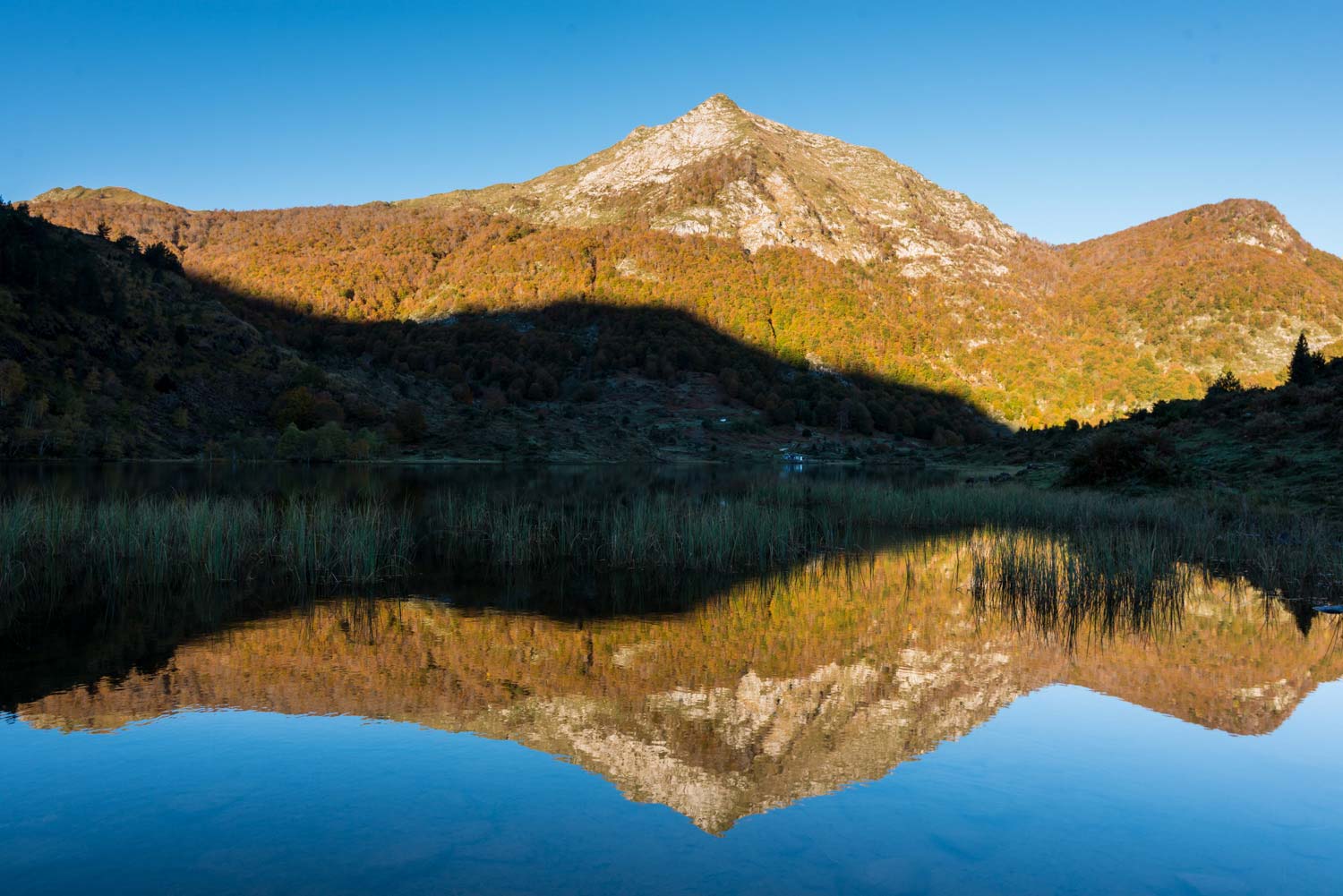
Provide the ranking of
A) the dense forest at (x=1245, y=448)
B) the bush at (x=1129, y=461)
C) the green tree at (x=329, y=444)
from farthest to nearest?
the green tree at (x=329, y=444), the bush at (x=1129, y=461), the dense forest at (x=1245, y=448)

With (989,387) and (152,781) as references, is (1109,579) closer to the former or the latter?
(152,781)

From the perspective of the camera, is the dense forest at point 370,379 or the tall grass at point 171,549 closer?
the tall grass at point 171,549

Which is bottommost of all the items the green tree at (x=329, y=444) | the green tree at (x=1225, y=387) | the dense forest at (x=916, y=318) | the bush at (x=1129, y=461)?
the green tree at (x=329, y=444)

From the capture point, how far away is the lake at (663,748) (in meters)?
6.55

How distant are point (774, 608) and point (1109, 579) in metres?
7.81

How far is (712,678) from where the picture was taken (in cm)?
1211

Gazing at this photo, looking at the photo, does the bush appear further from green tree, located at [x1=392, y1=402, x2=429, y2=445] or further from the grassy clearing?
green tree, located at [x1=392, y1=402, x2=429, y2=445]

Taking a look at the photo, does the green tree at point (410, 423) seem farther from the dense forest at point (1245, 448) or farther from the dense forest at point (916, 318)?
the dense forest at point (916, 318)

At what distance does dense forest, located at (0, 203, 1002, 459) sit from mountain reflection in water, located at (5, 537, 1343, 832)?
6258cm

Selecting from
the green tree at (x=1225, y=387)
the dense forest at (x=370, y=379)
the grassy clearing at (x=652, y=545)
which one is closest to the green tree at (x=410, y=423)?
the dense forest at (x=370, y=379)

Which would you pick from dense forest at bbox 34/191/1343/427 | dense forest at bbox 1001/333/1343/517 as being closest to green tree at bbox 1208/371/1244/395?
dense forest at bbox 1001/333/1343/517

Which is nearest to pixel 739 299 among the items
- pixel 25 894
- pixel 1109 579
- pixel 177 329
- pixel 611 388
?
pixel 611 388

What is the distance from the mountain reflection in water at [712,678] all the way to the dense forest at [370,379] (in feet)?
205

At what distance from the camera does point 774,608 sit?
17.2 m
